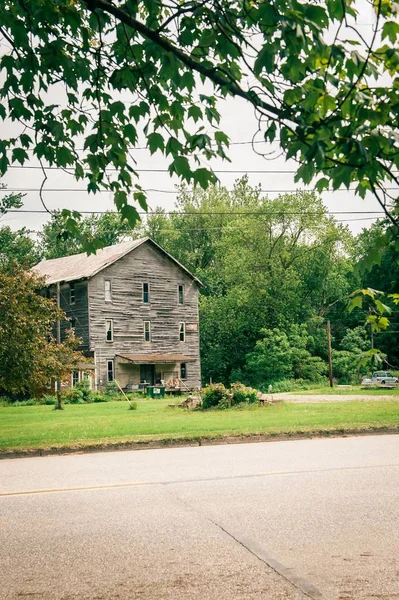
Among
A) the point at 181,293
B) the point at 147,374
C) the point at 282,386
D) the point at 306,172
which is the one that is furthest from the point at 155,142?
the point at 282,386

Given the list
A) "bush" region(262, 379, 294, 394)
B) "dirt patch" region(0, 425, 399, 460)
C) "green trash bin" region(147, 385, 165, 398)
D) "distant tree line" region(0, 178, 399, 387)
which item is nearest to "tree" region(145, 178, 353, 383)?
"distant tree line" region(0, 178, 399, 387)

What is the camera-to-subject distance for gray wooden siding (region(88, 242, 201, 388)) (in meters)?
49.4

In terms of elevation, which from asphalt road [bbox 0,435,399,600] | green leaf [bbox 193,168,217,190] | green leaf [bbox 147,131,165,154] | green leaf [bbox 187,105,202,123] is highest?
green leaf [bbox 187,105,202,123]

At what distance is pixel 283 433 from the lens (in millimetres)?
15289

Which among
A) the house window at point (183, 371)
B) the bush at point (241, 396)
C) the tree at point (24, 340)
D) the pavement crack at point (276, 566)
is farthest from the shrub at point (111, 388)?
the pavement crack at point (276, 566)

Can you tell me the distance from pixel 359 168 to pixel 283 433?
459 inches

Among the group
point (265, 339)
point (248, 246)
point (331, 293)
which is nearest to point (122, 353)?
point (265, 339)

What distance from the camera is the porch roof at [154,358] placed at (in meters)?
49.3

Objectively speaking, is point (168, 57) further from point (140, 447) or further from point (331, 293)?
point (331, 293)

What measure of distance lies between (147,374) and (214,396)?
2543 centimetres

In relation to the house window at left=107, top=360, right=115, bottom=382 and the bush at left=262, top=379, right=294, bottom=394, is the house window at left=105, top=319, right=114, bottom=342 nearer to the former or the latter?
the house window at left=107, top=360, right=115, bottom=382

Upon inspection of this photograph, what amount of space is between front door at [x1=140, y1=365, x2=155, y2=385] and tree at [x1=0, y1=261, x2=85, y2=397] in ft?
90.2

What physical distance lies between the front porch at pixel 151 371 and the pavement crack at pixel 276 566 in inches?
1618

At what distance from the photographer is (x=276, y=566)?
17.6ft
